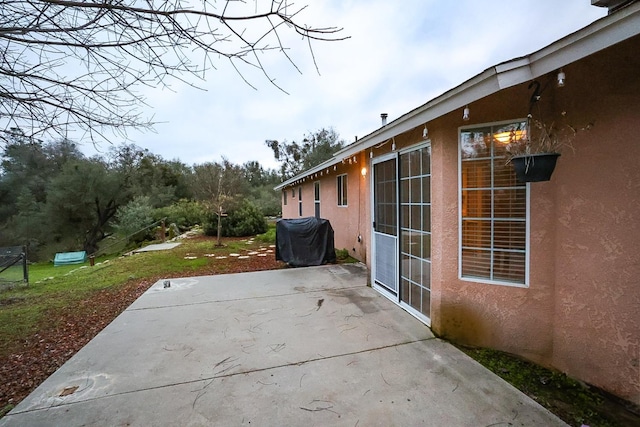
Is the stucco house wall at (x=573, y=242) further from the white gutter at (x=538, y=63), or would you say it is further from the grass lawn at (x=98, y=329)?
the grass lawn at (x=98, y=329)

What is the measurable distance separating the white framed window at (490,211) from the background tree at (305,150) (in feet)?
77.4

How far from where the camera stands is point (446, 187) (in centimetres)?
318

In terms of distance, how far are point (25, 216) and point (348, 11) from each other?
23724 millimetres

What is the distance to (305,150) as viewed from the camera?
31344 millimetres

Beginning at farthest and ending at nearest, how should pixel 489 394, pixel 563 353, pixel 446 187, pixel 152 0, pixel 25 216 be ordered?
1. pixel 25 216
2. pixel 446 187
3. pixel 563 353
4. pixel 489 394
5. pixel 152 0

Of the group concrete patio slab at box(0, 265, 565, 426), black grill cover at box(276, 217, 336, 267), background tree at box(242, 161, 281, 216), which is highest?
background tree at box(242, 161, 281, 216)

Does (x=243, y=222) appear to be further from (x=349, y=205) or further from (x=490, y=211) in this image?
(x=490, y=211)

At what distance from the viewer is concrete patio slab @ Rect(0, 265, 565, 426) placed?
7.02 feet

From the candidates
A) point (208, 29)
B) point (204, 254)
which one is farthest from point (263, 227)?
point (208, 29)

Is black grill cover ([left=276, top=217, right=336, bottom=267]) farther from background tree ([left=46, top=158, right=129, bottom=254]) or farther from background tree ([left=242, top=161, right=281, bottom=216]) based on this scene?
background tree ([left=242, top=161, right=281, bottom=216])

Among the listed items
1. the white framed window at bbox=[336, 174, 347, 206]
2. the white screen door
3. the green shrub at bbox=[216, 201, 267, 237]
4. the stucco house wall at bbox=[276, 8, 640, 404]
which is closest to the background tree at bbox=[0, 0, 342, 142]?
the stucco house wall at bbox=[276, 8, 640, 404]

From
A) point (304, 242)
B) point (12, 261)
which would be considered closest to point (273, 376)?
point (304, 242)

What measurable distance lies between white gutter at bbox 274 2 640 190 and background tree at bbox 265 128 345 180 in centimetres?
2352

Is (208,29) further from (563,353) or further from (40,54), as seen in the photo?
(563,353)
